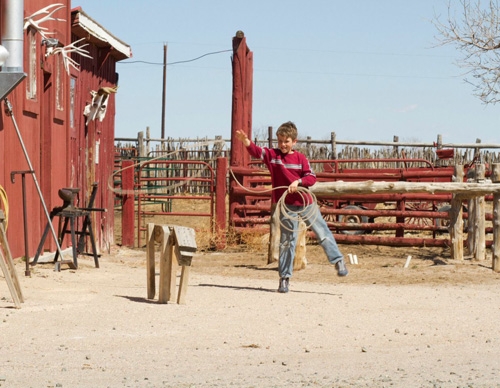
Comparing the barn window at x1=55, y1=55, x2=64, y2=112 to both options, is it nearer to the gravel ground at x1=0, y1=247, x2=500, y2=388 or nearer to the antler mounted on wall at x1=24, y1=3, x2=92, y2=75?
the antler mounted on wall at x1=24, y1=3, x2=92, y2=75

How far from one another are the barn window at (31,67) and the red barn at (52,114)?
0.04ft

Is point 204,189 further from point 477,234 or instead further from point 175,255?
point 175,255

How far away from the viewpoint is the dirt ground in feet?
21.3

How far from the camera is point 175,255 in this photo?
10.0m

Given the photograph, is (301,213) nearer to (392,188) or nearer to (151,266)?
(151,266)

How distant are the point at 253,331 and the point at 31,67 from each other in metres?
6.40

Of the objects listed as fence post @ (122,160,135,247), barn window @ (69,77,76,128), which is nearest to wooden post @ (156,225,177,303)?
barn window @ (69,77,76,128)

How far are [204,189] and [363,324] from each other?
82.4ft

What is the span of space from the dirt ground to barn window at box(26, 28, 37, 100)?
2242mm

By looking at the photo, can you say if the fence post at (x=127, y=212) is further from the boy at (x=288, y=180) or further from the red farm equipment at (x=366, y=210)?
the boy at (x=288, y=180)

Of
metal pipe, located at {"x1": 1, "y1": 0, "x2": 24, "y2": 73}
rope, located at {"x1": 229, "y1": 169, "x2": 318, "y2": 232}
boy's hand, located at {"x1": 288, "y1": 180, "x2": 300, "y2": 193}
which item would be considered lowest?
rope, located at {"x1": 229, "y1": 169, "x2": 318, "y2": 232}

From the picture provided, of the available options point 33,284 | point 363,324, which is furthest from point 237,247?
point 363,324

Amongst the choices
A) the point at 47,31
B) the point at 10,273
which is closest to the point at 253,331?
the point at 10,273

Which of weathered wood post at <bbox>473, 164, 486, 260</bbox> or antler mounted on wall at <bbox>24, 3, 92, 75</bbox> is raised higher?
antler mounted on wall at <bbox>24, 3, 92, 75</bbox>
